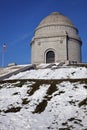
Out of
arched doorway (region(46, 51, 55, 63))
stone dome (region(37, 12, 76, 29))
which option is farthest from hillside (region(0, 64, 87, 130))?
stone dome (region(37, 12, 76, 29))

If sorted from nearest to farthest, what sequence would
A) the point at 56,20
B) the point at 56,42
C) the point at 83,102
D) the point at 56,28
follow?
1. the point at 83,102
2. the point at 56,42
3. the point at 56,28
4. the point at 56,20

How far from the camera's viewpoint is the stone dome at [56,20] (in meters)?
54.8

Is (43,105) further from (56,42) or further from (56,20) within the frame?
(56,20)

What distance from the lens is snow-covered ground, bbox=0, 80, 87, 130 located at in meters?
14.5

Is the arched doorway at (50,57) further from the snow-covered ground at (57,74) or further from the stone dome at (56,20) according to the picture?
the snow-covered ground at (57,74)

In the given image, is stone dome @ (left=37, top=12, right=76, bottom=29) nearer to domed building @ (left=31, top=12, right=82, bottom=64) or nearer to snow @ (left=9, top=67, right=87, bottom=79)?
domed building @ (left=31, top=12, right=82, bottom=64)

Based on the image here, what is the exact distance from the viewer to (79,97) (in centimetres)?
1845

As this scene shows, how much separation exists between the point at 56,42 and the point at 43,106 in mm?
35844

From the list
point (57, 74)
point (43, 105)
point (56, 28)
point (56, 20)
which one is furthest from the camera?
point (56, 20)

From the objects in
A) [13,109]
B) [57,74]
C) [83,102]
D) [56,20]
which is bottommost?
[13,109]

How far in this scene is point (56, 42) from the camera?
5275 cm

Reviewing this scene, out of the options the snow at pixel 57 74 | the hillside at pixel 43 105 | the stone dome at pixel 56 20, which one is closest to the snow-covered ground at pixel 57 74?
the snow at pixel 57 74

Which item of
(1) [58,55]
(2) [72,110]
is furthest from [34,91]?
(1) [58,55]

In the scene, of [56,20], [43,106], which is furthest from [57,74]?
[56,20]
